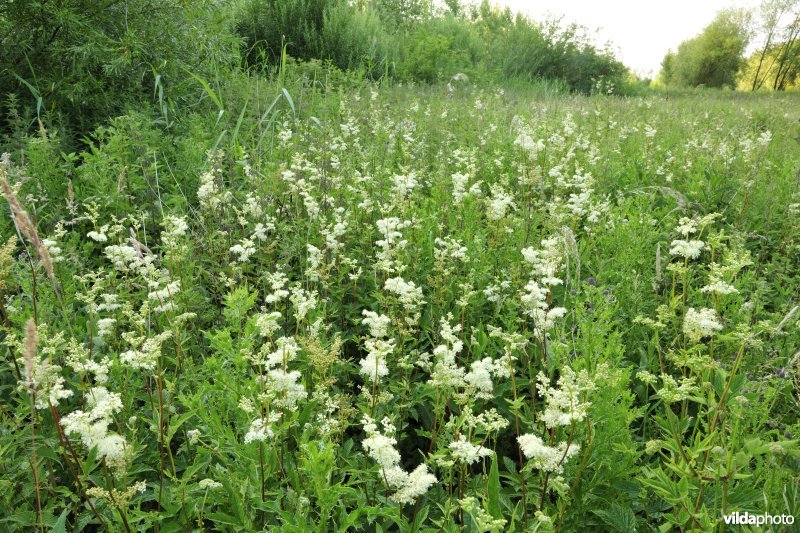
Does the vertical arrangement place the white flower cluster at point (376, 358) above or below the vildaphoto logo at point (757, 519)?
above

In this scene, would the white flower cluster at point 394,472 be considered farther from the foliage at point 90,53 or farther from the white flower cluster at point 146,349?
the foliage at point 90,53

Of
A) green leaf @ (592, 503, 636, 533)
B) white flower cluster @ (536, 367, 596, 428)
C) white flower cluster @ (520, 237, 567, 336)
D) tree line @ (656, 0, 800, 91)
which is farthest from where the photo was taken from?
tree line @ (656, 0, 800, 91)

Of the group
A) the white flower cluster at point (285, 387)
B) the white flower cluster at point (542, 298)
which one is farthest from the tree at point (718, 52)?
the white flower cluster at point (285, 387)

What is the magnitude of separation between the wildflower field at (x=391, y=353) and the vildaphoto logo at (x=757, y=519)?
3.1 inches

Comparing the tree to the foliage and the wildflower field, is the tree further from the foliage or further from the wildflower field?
the wildflower field

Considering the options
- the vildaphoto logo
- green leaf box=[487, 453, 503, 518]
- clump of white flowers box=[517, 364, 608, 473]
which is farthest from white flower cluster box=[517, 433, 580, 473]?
the vildaphoto logo

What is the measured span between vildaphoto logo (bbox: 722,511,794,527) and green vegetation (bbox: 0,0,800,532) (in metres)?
0.06

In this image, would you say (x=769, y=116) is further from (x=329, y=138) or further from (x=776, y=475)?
(x=776, y=475)

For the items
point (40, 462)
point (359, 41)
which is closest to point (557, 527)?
point (40, 462)

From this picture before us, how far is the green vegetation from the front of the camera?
1.83 m

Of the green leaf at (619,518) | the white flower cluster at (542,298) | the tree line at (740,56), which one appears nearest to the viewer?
the green leaf at (619,518)

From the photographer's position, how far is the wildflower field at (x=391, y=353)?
5.89 feet

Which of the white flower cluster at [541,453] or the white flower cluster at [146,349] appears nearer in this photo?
the white flower cluster at [541,453]

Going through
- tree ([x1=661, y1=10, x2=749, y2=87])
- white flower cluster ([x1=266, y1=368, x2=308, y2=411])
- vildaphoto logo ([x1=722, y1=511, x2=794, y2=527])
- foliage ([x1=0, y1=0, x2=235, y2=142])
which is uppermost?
tree ([x1=661, y1=10, x2=749, y2=87])
